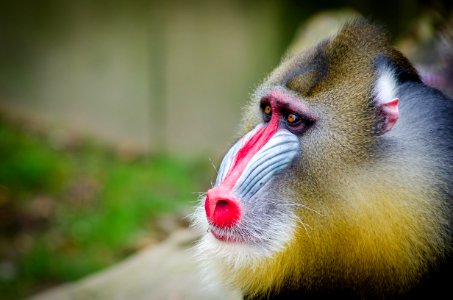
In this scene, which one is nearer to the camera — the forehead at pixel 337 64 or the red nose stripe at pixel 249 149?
the red nose stripe at pixel 249 149

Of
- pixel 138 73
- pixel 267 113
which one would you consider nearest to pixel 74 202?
pixel 138 73

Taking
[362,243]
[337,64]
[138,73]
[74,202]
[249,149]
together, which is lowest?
[362,243]

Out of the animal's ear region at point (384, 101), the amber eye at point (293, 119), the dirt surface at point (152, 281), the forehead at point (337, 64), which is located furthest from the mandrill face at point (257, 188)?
the dirt surface at point (152, 281)

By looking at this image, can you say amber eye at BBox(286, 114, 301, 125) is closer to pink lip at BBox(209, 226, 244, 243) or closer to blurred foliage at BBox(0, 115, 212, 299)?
pink lip at BBox(209, 226, 244, 243)

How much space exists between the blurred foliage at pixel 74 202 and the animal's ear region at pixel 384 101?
9.83ft

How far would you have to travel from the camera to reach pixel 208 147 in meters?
7.94

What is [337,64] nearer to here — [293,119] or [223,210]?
[293,119]

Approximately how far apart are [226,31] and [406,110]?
5.23m

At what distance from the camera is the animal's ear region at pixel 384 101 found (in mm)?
2631

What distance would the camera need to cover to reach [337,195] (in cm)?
260

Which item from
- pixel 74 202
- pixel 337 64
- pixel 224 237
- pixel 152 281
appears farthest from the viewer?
pixel 74 202

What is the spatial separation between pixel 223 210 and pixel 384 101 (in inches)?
27.4

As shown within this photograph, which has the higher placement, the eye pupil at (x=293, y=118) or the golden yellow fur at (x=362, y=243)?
the eye pupil at (x=293, y=118)

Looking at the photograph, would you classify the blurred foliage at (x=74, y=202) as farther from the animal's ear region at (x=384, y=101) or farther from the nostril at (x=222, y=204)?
the animal's ear region at (x=384, y=101)
